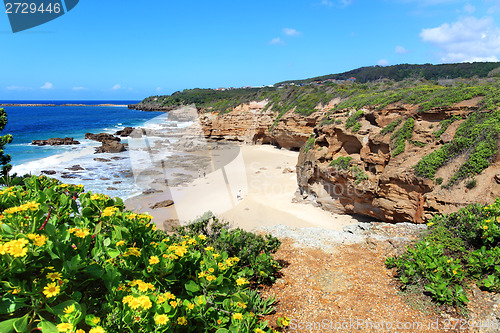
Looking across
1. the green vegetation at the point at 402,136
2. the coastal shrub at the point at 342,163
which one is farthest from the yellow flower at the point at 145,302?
the coastal shrub at the point at 342,163

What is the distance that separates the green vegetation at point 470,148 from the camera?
8.88 meters

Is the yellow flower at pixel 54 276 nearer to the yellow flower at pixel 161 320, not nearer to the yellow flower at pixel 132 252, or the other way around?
the yellow flower at pixel 132 252

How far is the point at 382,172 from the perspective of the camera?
12.0 meters

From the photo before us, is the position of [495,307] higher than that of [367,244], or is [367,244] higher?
[495,307]

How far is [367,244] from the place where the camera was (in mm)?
7316

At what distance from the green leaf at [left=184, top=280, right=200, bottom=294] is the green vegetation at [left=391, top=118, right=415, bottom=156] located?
11045 mm

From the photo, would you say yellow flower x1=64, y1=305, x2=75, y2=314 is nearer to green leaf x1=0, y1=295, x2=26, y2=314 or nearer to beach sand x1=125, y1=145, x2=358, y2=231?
green leaf x1=0, y1=295, x2=26, y2=314

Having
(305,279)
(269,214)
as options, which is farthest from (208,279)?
(269,214)

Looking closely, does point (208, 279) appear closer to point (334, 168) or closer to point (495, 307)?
point (495, 307)

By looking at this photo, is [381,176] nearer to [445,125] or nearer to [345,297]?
[445,125]

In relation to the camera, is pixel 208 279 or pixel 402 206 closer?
pixel 208 279

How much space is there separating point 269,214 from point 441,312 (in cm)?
1004

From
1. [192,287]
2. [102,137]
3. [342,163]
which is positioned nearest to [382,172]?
[342,163]

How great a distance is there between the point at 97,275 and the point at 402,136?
1243 cm
